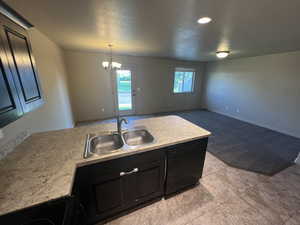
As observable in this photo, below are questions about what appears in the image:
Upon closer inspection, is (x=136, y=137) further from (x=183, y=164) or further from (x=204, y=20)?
(x=204, y=20)

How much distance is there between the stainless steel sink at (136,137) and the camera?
5.10ft

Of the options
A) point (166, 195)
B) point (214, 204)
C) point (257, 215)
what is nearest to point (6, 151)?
point (166, 195)

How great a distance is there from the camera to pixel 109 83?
4289 mm

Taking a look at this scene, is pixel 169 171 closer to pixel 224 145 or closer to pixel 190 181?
pixel 190 181

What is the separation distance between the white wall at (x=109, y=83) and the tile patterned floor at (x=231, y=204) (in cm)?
366

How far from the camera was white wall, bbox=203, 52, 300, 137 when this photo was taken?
10.8 feet

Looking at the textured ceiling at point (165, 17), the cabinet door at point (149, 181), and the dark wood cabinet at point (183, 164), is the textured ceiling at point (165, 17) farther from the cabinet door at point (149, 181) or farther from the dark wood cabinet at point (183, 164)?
the cabinet door at point (149, 181)

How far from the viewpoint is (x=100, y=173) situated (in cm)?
110

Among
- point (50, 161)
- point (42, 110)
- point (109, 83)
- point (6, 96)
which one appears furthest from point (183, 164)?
point (109, 83)

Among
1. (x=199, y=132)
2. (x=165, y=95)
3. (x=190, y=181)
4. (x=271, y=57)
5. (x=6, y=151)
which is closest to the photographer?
(x=6, y=151)

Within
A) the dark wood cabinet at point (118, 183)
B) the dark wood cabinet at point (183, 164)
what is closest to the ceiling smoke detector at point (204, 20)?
the dark wood cabinet at point (183, 164)

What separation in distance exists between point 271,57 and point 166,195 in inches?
194

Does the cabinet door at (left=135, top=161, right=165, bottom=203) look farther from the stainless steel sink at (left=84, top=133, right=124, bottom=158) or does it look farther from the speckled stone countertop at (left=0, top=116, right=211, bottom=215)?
the stainless steel sink at (left=84, top=133, right=124, bottom=158)

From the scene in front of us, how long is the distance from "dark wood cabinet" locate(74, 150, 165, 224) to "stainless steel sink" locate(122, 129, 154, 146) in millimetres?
332
